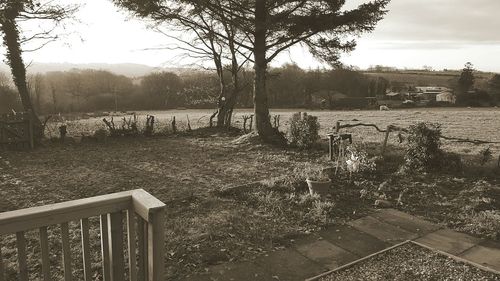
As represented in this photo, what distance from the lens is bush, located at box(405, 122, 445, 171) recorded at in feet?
32.0

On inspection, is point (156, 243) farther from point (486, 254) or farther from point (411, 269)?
point (486, 254)

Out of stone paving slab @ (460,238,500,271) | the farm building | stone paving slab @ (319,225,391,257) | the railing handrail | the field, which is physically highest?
the farm building

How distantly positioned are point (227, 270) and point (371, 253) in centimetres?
208

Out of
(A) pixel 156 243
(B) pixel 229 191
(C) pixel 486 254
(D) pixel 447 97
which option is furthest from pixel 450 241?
(D) pixel 447 97

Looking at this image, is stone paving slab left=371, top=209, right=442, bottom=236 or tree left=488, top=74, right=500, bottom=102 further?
tree left=488, top=74, right=500, bottom=102

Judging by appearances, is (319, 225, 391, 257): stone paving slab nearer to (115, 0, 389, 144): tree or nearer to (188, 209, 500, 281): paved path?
(188, 209, 500, 281): paved path

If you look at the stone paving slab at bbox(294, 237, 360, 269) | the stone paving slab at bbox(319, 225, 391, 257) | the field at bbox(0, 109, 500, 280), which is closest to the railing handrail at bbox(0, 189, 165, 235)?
the field at bbox(0, 109, 500, 280)

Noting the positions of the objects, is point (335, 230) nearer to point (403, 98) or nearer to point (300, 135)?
point (300, 135)

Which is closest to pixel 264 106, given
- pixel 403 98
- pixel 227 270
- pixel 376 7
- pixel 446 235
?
pixel 376 7

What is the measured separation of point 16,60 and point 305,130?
Answer: 490 inches

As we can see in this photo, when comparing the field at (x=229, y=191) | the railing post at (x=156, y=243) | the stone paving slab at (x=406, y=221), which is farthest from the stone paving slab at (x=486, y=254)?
the railing post at (x=156, y=243)

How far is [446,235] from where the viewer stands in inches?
236

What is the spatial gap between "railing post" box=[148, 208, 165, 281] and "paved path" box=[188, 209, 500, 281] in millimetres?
2009

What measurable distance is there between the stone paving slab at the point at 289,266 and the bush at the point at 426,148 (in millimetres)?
5781
